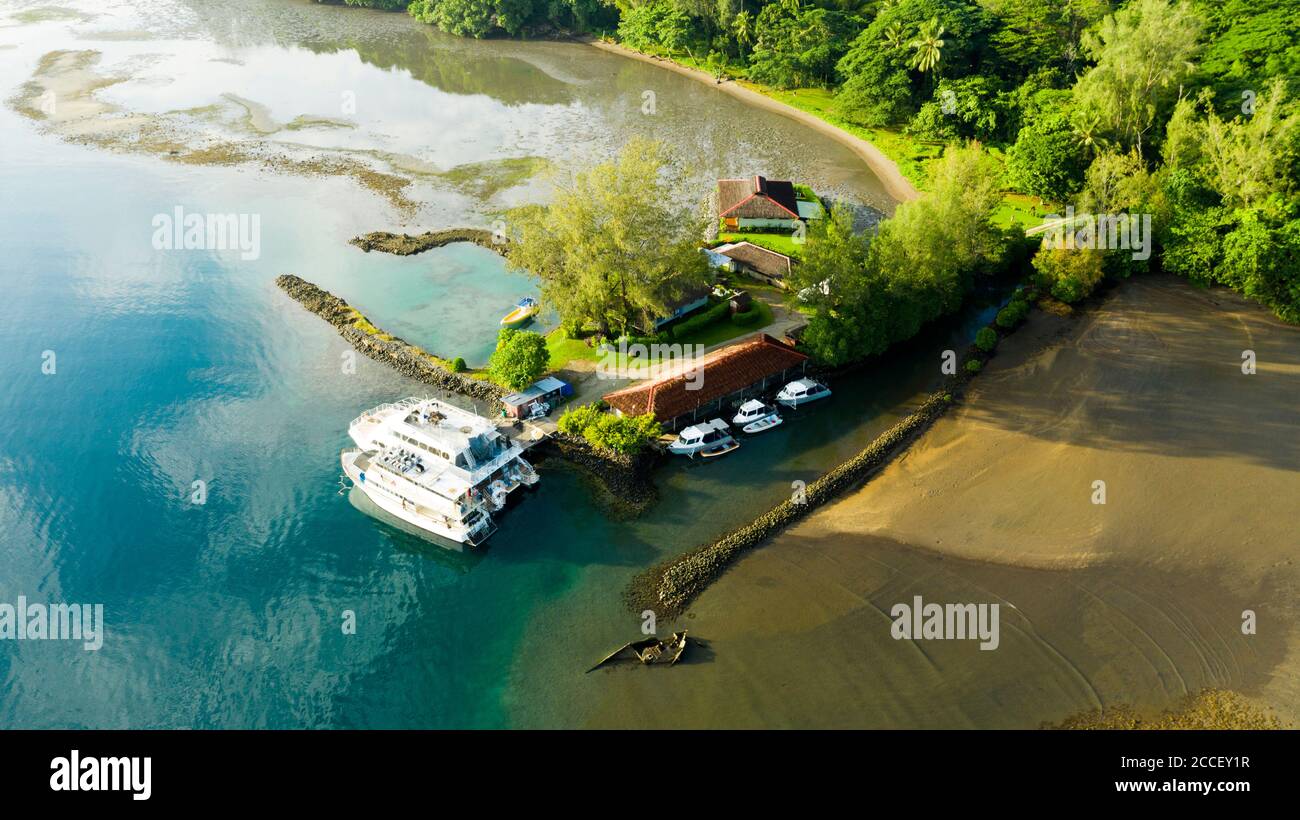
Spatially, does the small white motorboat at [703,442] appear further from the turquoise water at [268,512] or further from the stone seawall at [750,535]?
the stone seawall at [750,535]

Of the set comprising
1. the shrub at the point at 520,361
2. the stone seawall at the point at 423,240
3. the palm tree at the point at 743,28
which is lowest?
the shrub at the point at 520,361

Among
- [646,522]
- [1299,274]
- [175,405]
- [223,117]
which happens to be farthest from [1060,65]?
[223,117]

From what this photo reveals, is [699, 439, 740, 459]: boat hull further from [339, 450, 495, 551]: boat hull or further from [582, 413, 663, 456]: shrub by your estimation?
[339, 450, 495, 551]: boat hull

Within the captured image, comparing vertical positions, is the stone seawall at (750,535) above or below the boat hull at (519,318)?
below

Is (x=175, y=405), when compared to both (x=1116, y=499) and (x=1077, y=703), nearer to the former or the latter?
(x=1077, y=703)

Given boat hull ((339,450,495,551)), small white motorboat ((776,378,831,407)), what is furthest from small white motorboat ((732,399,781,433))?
boat hull ((339,450,495,551))

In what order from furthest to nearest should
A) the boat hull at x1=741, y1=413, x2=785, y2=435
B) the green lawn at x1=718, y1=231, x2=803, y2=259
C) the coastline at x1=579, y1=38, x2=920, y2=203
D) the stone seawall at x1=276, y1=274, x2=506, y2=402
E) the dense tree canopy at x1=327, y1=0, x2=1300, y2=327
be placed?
1. the coastline at x1=579, y1=38, x2=920, y2=203
2. the green lawn at x1=718, y1=231, x2=803, y2=259
3. the dense tree canopy at x1=327, y1=0, x2=1300, y2=327
4. the stone seawall at x1=276, y1=274, x2=506, y2=402
5. the boat hull at x1=741, y1=413, x2=785, y2=435

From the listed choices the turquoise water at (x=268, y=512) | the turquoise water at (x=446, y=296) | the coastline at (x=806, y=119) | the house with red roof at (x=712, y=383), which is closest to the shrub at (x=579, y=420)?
the house with red roof at (x=712, y=383)

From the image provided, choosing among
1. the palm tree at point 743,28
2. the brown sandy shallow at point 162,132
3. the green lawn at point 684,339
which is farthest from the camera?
the palm tree at point 743,28
